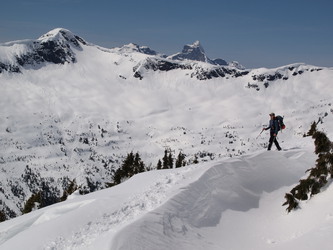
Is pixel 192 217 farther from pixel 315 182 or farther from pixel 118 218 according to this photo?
pixel 315 182

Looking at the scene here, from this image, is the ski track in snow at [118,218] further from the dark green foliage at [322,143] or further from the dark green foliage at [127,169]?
the dark green foliage at [127,169]

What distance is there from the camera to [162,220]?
45.5 ft

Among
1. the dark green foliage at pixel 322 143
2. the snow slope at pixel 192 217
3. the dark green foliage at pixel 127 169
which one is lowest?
the dark green foliage at pixel 127 169

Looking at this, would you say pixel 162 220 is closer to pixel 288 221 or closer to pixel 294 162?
pixel 288 221

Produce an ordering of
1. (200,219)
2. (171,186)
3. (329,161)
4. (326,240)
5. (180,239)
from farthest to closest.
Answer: (171,186) < (329,161) < (200,219) < (180,239) < (326,240)

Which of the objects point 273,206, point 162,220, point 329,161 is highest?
point 329,161

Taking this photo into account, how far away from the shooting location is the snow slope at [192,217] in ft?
41.5

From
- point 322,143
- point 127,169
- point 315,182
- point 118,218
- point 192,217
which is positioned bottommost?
point 127,169

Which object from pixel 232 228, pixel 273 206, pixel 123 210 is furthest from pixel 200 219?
pixel 273 206

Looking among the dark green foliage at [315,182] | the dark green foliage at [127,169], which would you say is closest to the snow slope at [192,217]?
the dark green foliage at [315,182]

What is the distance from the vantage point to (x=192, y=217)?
1506 cm

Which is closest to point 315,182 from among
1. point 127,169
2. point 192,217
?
point 192,217

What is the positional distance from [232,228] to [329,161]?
5.35 metres

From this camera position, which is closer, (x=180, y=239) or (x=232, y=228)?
(x=180, y=239)
